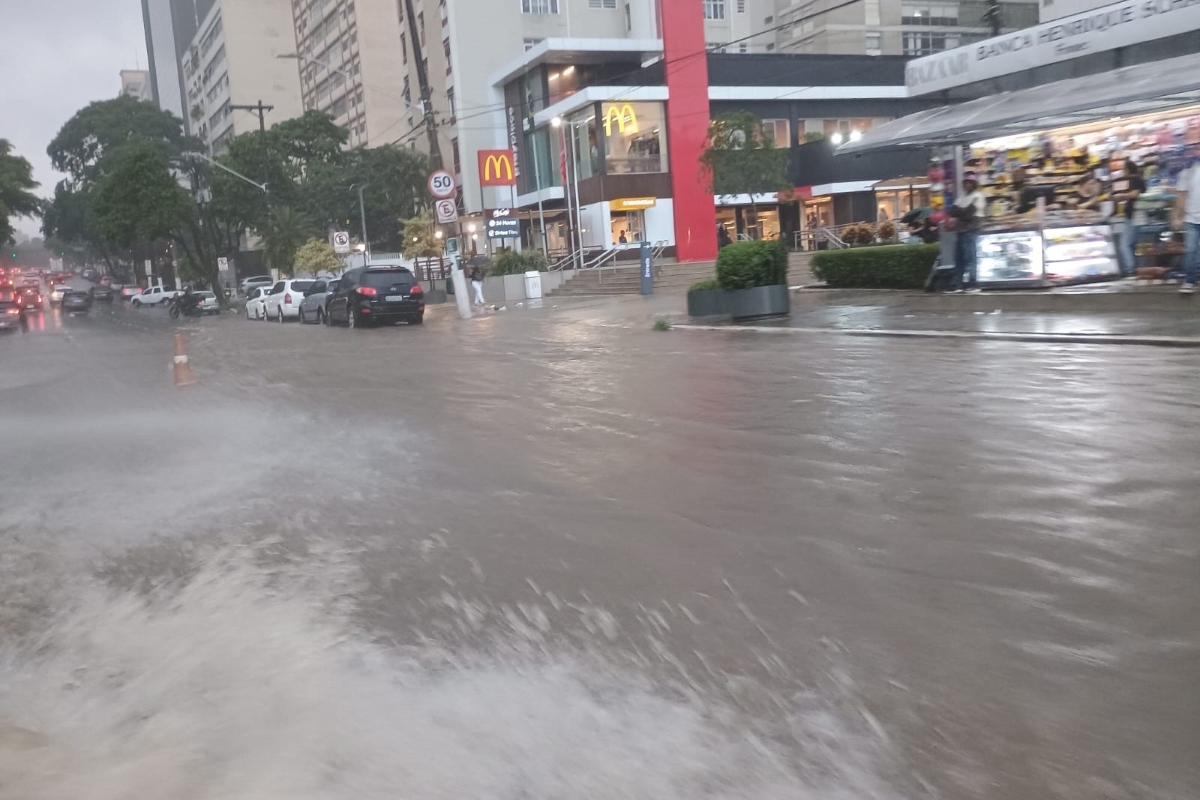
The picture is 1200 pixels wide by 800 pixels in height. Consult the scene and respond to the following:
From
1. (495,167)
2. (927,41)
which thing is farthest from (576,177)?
(927,41)

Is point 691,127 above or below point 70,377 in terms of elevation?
above

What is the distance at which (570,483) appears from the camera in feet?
23.4

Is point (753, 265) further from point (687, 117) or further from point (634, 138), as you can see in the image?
point (687, 117)

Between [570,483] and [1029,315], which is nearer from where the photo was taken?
[570,483]

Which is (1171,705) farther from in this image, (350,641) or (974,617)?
(350,641)

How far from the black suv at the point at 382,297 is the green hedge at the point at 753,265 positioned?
11.1 meters

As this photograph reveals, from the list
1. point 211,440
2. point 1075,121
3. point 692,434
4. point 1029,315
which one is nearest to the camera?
point 692,434

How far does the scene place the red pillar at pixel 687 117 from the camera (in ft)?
143

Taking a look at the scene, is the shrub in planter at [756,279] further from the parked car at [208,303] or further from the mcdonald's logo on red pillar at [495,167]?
→ the parked car at [208,303]

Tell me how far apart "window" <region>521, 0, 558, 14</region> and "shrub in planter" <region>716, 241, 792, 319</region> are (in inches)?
1630

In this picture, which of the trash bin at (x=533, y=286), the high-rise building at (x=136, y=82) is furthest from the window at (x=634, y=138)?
the high-rise building at (x=136, y=82)

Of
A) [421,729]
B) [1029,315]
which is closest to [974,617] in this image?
[421,729]

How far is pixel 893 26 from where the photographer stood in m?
62.6

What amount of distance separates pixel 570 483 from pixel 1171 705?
422 centimetres
